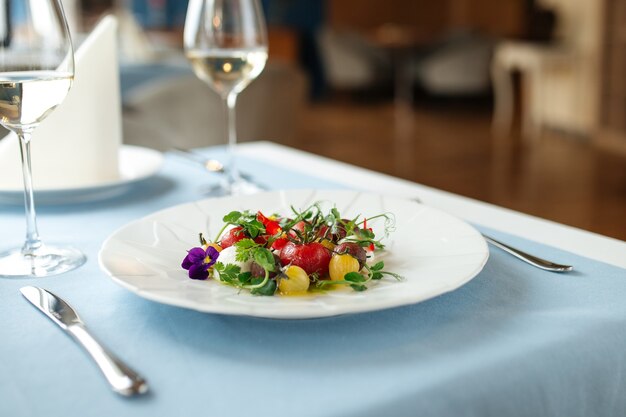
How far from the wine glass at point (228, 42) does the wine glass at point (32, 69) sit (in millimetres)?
371

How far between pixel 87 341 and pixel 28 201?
26cm

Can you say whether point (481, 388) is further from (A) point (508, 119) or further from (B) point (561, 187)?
(A) point (508, 119)

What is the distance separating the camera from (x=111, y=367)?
0.52 meters

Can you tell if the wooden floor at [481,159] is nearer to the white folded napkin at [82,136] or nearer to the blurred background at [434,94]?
the blurred background at [434,94]

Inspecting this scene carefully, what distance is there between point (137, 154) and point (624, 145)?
4868 mm

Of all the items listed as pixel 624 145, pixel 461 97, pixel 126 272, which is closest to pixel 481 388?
pixel 126 272

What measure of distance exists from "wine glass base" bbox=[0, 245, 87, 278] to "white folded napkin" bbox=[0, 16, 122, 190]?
0.22 meters

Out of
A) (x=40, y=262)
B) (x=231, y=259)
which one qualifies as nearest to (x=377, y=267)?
(x=231, y=259)

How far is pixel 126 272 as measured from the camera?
631 millimetres

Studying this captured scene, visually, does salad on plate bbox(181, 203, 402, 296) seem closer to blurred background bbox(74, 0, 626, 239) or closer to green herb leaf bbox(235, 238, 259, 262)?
green herb leaf bbox(235, 238, 259, 262)

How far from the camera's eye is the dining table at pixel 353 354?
1.61ft

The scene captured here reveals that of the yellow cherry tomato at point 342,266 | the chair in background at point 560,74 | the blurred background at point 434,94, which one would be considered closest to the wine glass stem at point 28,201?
the yellow cherry tomato at point 342,266

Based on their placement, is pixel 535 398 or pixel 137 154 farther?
pixel 137 154

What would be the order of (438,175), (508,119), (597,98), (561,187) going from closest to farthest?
(561,187), (438,175), (597,98), (508,119)
